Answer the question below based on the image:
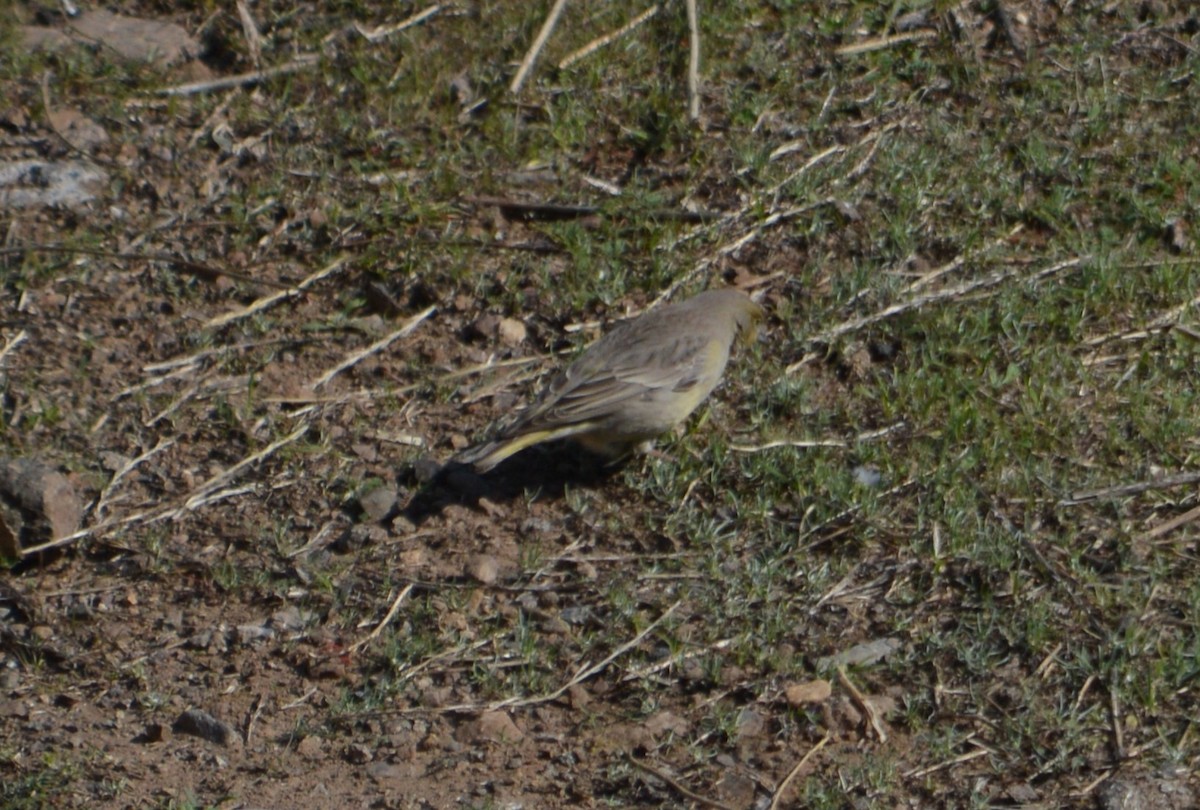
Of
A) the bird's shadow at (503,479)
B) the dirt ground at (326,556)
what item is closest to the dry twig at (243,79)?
the dirt ground at (326,556)

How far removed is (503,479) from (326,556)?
92 centimetres

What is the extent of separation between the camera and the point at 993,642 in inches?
234

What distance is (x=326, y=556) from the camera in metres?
6.84

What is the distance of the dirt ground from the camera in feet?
18.7

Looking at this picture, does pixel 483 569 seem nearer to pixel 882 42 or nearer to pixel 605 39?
pixel 605 39

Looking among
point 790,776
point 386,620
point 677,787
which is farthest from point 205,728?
point 790,776

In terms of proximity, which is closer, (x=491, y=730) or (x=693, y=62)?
(x=491, y=730)

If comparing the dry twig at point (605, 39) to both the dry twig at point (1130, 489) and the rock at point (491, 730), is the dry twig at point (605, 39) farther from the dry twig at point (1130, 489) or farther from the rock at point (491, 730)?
the rock at point (491, 730)

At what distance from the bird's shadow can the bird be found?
0.22 feet

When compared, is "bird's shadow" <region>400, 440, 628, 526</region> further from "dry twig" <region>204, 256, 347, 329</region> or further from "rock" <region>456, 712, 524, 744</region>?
"dry twig" <region>204, 256, 347, 329</region>

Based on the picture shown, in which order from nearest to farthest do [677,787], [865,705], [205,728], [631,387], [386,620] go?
[677,787]
[865,705]
[205,728]
[386,620]
[631,387]

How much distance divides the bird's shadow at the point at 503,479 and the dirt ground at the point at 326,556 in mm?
16

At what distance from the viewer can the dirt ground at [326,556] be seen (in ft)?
18.7

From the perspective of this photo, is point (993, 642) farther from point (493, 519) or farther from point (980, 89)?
point (980, 89)
